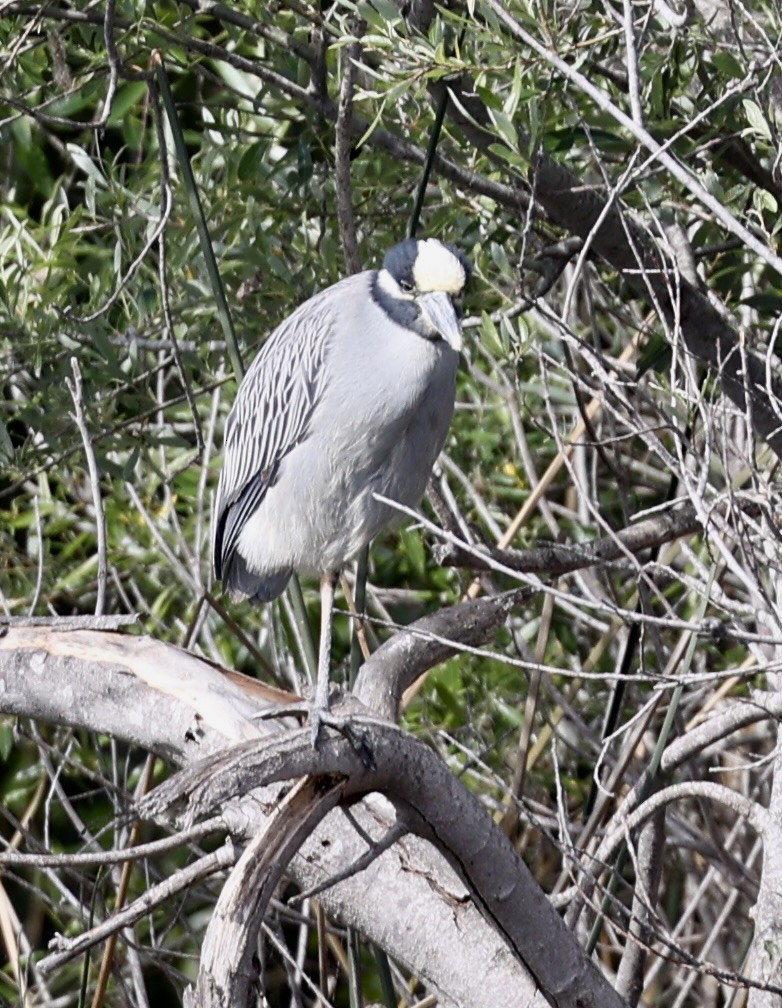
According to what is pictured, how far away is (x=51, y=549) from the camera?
12.4ft

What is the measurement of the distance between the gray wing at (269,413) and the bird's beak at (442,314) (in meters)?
0.25

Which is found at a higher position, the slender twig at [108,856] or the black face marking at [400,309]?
the black face marking at [400,309]

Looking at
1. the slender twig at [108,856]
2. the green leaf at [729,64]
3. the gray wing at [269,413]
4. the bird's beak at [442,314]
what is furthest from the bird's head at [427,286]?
the slender twig at [108,856]

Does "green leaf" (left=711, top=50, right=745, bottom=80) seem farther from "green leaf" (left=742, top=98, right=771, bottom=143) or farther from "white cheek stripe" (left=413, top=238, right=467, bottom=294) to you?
"white cheek stripe" (left=413, top=238, right=467, bottom=294)

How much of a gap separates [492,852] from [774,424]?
2.97 ft

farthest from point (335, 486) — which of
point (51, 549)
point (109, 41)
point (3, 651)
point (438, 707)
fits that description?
point (51, 549)

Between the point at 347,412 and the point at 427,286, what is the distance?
0.24 metres

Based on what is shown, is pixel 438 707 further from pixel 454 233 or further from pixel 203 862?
pixel 203 862

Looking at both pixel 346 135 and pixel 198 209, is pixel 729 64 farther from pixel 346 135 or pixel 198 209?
pixel 198 209

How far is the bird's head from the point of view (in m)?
2.16

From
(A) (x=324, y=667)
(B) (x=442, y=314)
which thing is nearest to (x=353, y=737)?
(A) (x=324, y=667)

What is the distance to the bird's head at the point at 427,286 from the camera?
7.10ft

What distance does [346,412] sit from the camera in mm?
2307

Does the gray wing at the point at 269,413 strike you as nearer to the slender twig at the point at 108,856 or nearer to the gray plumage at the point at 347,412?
the gray plumage at the point at 347,412
